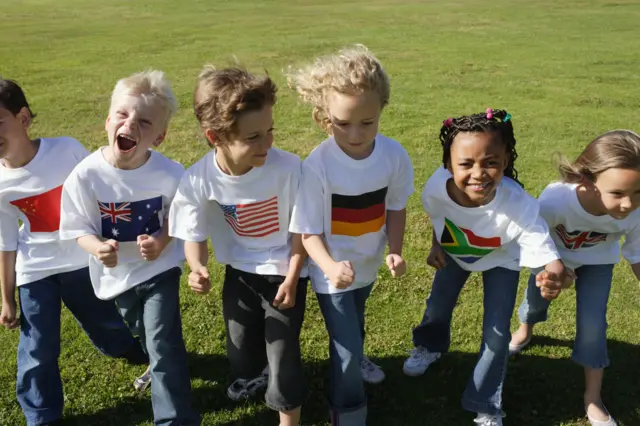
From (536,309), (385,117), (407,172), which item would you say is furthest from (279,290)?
(385,117)

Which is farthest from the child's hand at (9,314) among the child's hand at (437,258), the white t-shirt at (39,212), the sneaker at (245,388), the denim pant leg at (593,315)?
the denim pant leg at (593,315)

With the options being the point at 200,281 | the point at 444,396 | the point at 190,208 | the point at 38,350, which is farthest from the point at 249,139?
the point at 444,396

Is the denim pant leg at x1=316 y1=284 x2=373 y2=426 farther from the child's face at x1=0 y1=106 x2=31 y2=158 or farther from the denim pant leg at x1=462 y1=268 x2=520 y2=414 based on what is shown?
the child's face at x1=0 y1=106 x2=31 y2=158

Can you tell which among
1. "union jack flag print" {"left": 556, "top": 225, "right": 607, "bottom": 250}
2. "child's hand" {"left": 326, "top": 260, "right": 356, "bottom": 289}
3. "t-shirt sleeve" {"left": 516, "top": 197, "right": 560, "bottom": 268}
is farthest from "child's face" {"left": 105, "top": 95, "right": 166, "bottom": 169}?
"union jack flag print" {"left": 556, "top": 225, "right": 607, "bottom": 250}

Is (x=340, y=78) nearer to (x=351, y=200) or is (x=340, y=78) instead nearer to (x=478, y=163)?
(x=351, y=200)

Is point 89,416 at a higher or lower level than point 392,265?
lower

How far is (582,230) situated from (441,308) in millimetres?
903

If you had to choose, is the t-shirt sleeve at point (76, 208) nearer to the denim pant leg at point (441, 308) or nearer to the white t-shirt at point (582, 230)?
the denim pant leg at point (441, 308)

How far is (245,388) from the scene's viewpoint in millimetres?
3486

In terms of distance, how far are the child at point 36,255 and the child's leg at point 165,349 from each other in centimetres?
50

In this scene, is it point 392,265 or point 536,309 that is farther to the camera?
point 536,309

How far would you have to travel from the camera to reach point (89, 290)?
3.27 meters

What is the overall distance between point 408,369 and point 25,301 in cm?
221

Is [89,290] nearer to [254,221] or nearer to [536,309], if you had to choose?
[254,221]
